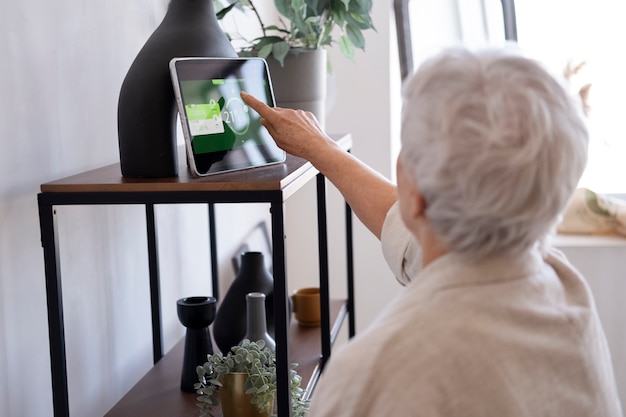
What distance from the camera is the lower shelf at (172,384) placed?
5.47ft

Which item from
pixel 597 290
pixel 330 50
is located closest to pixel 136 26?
pixel 330 50

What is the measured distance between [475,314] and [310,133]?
69 cm

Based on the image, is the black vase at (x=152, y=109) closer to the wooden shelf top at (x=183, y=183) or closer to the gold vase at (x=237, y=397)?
the wooden shelf top at (x=183, y=183)

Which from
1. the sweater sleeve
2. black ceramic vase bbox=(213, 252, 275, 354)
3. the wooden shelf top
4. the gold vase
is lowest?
the gold vase

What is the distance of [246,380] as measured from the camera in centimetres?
159

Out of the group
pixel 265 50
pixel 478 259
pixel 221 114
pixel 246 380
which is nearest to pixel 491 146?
pixel 478 259

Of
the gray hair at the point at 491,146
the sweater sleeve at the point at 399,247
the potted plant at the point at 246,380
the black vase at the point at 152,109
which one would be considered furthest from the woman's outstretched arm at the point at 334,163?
the gray hair at the point at 491,146

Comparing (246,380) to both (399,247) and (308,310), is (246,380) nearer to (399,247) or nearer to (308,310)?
(399,247)

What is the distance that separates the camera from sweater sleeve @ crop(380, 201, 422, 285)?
1.48m

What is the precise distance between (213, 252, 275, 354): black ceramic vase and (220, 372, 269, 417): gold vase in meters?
0.31

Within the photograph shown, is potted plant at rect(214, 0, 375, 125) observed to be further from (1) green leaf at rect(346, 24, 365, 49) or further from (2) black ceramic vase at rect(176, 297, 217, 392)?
(2) black ceramic vase at rect(176, 297, 217, 392)

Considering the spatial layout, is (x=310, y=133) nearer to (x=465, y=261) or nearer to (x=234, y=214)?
(x=465, y=261)

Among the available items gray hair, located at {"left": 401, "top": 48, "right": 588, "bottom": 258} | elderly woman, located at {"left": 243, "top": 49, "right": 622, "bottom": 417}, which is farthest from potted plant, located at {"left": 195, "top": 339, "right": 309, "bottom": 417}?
gray hair, located at {"left": 401, "top": 48, "right": 588, "bottom": 258}

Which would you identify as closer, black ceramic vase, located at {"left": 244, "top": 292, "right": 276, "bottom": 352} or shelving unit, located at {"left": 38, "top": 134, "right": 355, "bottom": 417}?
shelving unit, located at {"left": 38, "top": 134, "right": 355, "bottom": 417}
